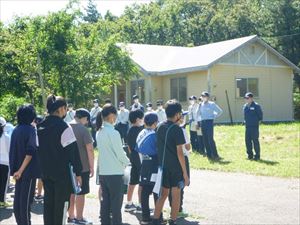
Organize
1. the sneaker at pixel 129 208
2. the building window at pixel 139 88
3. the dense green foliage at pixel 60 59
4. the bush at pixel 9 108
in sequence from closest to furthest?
1. the sneaker at pixel 129 208
2. the bush at pixel 9 108
3. the dense green foliage at pixel 60 59
4. the building window at pixel 139 88

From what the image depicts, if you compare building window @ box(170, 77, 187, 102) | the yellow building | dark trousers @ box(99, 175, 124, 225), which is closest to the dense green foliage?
the yellow building

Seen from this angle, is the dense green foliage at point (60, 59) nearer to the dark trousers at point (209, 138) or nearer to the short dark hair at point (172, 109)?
the dark trousers at point (209, 138)

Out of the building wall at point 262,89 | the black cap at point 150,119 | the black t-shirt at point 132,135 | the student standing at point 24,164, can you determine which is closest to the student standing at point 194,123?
the black t-shirt at point 132,135

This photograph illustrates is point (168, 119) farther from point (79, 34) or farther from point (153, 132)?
point (79, 34)

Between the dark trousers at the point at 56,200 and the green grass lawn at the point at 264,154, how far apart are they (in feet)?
25.3

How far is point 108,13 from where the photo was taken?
2817 inches

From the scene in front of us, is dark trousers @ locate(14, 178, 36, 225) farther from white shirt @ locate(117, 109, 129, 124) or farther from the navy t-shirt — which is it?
white shirt @ locate(117, 109, 129, 124)

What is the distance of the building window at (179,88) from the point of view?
3114 cm

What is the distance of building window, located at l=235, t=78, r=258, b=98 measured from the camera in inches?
1211

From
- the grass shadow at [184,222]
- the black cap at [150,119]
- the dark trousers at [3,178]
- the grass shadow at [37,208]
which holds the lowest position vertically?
the grass shadow at [184,222]

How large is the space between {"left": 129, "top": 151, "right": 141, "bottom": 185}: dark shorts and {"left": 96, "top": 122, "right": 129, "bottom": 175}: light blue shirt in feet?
5.63

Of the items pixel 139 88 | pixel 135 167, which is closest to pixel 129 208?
pixel 135 167

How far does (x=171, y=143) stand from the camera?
7.35 metres

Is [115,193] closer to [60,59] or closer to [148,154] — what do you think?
[148,154]
